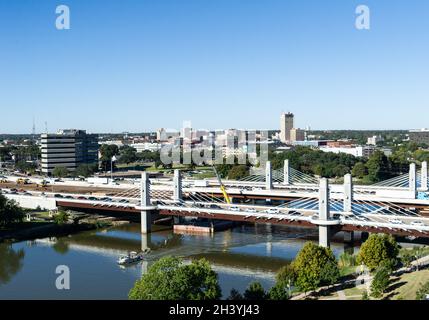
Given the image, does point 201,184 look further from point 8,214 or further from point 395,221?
point 395,221

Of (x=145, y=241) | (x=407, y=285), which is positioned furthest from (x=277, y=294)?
(x=145, y=241)

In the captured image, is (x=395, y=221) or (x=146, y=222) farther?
(x=146, y=222)

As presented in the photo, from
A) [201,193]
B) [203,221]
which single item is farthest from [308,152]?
[203,221]

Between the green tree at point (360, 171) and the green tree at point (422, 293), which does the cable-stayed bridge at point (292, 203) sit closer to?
the green tree at point (422, 293)

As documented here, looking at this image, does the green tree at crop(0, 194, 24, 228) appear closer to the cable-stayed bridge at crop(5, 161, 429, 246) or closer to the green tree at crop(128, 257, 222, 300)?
the cable-stayed bridge at crop(5, 161, 429, 246)

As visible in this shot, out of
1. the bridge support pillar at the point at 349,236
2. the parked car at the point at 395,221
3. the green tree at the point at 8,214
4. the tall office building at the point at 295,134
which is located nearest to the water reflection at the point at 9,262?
the green tree at the point at 8,214

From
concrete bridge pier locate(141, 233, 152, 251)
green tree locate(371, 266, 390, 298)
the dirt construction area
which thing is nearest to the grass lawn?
green tree locate(371, 266, 390, 298)
